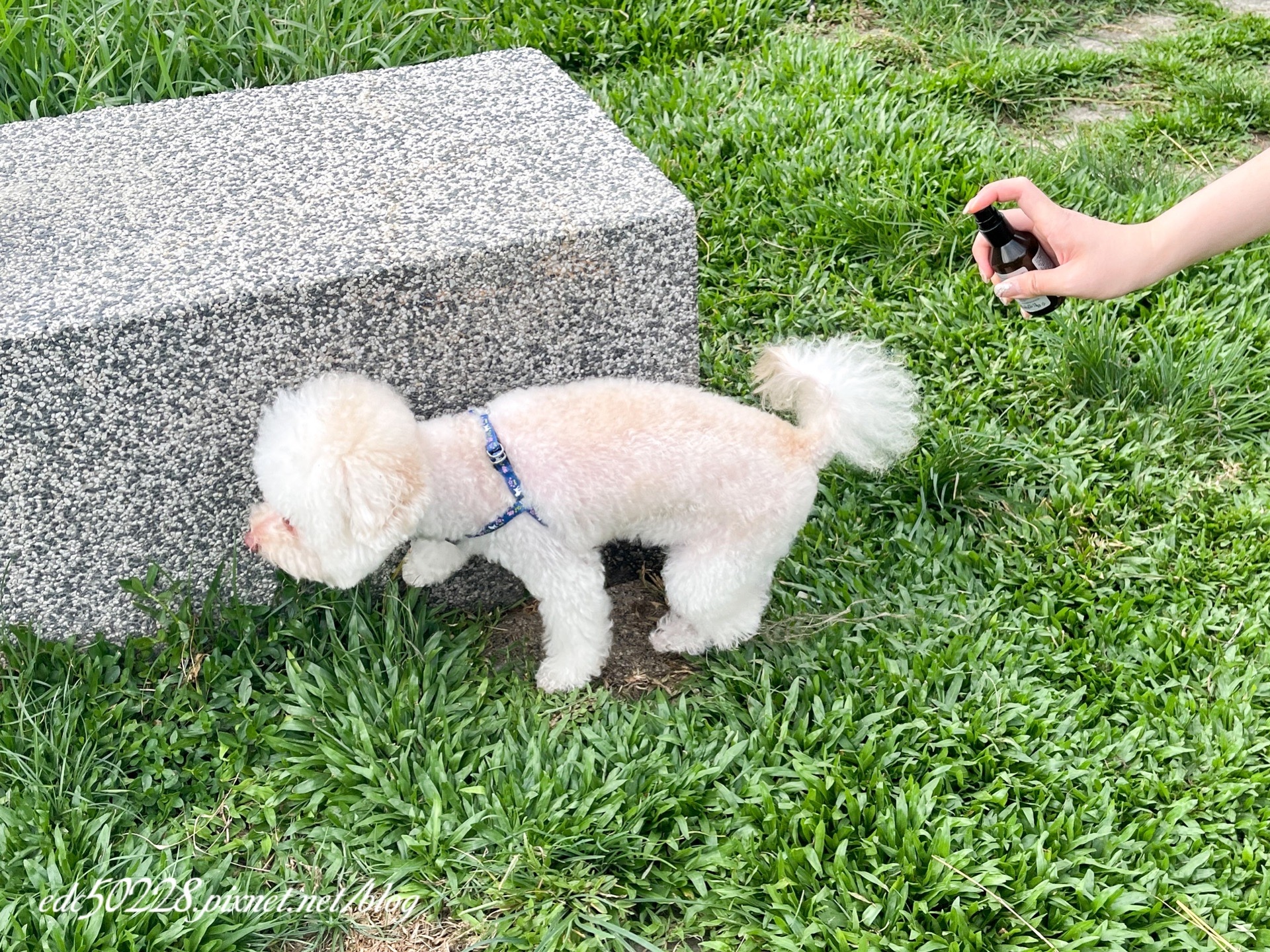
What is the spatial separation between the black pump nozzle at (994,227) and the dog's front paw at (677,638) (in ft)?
3.63

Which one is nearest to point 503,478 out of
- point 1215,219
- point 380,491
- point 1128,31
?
point 380,491

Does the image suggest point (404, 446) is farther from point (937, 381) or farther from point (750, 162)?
point (750, 162)

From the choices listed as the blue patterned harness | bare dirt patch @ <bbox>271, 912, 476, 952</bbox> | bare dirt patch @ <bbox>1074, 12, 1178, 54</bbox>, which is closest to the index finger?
the blue patterned harness

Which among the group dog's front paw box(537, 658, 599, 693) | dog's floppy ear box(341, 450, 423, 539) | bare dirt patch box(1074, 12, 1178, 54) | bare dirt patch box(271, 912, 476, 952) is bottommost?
bare dirt patch box(271, 912, 476, 952)

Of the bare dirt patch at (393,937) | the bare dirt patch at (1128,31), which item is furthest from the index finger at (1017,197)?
the bare dirt patch at (1128,31)

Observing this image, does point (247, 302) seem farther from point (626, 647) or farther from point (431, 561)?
point (626, 647)

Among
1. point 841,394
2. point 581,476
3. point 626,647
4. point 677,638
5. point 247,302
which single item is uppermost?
point 247,302

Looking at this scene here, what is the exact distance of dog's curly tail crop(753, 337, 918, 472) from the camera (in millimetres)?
2180

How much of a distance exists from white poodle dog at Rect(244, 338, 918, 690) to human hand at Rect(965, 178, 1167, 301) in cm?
34

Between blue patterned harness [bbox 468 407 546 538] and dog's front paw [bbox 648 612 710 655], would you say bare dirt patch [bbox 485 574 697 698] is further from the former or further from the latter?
blue patterned harness [bbox 468 407 546 538]

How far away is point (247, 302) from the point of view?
2.09 meters

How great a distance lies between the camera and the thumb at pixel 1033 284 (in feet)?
6.81

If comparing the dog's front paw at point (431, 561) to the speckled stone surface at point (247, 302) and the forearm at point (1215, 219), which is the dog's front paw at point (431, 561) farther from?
the forearm at point (1215, 219)

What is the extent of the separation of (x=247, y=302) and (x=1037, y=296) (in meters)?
1.62
